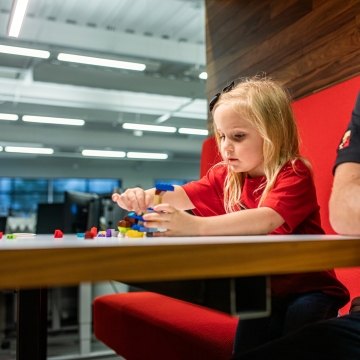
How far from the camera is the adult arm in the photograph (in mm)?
871

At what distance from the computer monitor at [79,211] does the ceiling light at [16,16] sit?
1550 millimetres

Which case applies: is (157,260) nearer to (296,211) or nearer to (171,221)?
(171,221)

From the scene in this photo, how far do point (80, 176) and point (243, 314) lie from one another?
15.2 meters

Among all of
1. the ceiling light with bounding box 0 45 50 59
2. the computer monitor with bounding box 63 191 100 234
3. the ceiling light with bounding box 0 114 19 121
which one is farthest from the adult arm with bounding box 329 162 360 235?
the ceiling light with bounding box 0 114 19 121

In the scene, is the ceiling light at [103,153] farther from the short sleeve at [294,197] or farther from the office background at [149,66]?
the short sleeve at [294,197]

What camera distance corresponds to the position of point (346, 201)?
3.06 feet

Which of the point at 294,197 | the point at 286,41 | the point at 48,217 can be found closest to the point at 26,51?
the point at 48,217

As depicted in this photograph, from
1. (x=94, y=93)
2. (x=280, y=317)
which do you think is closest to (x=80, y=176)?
(x=94, y=93)

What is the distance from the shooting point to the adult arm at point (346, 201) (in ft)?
2.86

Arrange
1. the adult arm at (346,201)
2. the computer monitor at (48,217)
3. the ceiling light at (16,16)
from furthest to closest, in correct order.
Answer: the computer monitor at (48,217)
the ceiling light at (16,16)
the adult arm at (346,201)

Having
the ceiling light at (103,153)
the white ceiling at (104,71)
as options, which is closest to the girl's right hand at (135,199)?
the white ceiling at (104,71)

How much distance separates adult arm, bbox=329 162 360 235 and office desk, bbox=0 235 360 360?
0.21 m

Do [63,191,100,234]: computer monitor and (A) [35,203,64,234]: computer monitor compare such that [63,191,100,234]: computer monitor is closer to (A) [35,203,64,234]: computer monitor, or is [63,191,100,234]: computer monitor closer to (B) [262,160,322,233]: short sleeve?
(A) [35,203,64,234]: computer monitor

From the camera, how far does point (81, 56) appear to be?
229 inches
